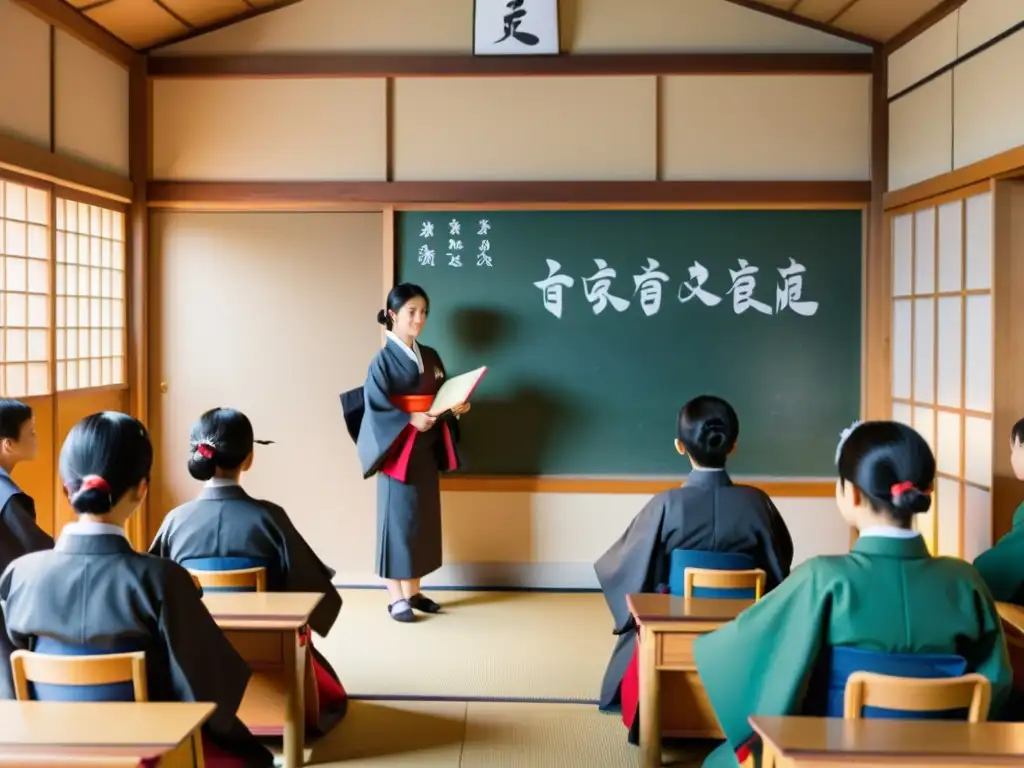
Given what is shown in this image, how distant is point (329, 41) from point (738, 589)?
3.86 metres

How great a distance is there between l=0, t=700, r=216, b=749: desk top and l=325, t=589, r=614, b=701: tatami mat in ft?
6.44

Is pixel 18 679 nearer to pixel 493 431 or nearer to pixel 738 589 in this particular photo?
pixel 738 589

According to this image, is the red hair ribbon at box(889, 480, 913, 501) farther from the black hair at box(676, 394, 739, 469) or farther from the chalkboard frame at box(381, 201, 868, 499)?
the chalkboard frame at box(381, 201, 868, 499)

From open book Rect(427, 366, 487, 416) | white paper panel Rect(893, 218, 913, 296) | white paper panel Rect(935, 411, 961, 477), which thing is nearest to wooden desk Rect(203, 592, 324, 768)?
open book Rect(427, 366, 487, 416)

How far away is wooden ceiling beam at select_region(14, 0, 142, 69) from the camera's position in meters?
4.56

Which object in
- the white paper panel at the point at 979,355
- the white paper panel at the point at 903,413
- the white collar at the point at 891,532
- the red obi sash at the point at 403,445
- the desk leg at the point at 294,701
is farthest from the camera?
the white paper panel at the point at 903,413

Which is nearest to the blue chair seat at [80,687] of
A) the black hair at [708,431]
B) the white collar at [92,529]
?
the white collar at [92,529]

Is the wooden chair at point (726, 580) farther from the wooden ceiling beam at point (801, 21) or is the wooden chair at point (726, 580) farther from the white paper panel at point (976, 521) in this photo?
the wooden ceiling beam at point (801, 21)

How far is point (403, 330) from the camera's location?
16.8 feet

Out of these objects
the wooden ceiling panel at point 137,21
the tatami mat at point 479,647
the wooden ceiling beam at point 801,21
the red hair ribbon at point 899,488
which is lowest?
the tatami mat at point 479,647

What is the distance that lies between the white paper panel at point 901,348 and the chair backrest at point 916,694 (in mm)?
3404

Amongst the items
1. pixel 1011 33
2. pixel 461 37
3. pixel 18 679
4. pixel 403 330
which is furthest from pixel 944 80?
pixel 18 679

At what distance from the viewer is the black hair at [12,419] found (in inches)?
123

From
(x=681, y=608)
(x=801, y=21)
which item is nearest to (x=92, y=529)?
(x=681, y=608)
